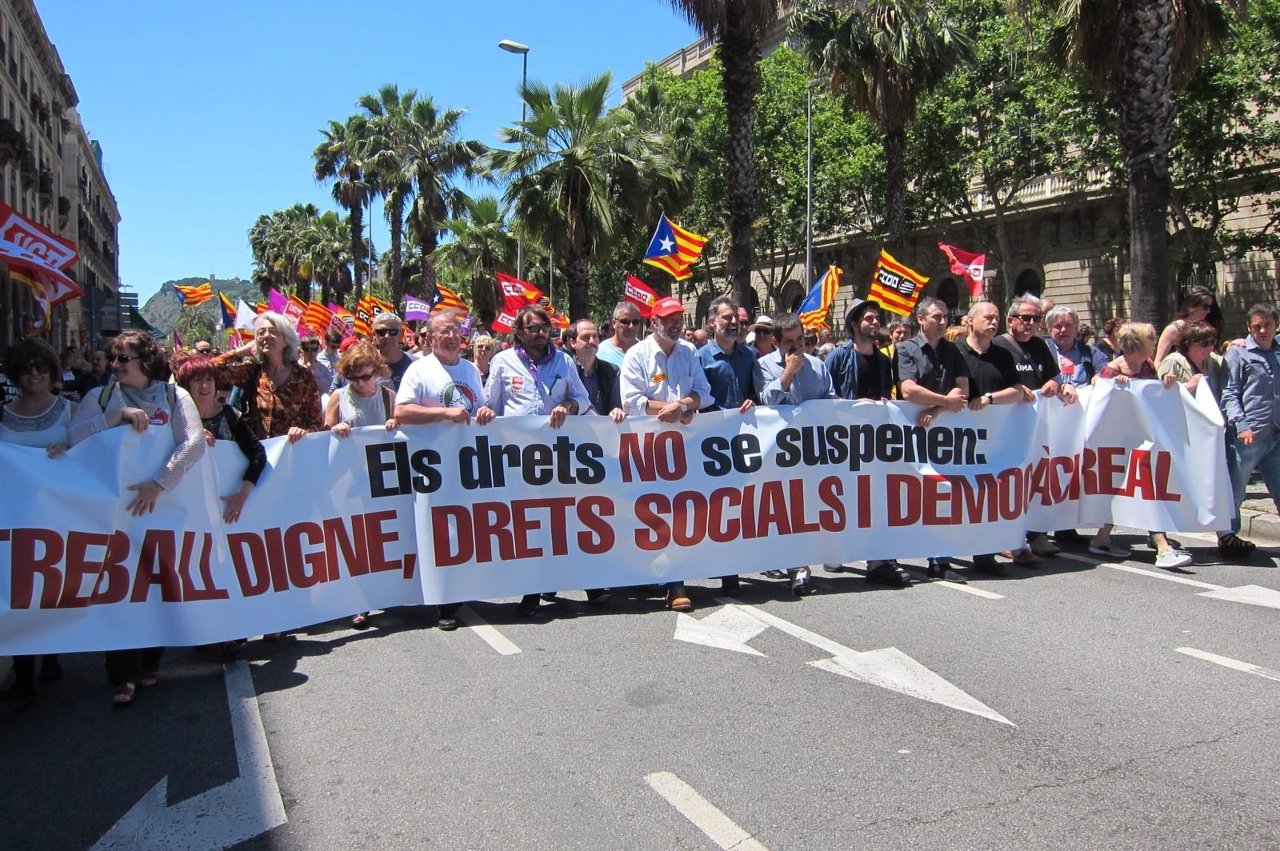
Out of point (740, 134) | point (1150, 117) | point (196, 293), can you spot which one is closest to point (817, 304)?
point (740, 134)

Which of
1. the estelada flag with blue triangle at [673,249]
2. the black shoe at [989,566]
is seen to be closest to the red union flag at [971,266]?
the estelada flag with blue triangle at [673,249]

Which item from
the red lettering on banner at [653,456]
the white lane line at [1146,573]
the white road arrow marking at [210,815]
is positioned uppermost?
the red lettering on banner at [653,456]

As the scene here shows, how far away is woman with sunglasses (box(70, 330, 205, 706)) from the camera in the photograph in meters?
4.82

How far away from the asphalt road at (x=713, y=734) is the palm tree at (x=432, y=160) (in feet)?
117

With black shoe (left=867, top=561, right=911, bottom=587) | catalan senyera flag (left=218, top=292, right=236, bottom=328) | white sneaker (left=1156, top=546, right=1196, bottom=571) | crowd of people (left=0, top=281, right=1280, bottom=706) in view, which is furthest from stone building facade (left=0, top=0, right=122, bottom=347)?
white sneaker (left=1156, top=546, right=1196, bottom=571)

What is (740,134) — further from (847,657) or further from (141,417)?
(141,417)

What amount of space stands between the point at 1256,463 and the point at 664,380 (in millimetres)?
4411

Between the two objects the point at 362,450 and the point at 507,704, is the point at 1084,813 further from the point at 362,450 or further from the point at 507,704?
the point at 362,450

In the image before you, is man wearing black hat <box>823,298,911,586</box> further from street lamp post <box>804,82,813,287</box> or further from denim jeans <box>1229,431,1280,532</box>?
street lamp post <box>804,82,813,287</box>

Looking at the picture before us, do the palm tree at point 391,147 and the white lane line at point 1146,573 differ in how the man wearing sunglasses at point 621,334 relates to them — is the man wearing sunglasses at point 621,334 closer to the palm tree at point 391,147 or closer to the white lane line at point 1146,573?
the white lane line at point 1146,573

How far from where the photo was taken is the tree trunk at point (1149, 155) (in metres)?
12.0

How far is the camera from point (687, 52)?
57500mm

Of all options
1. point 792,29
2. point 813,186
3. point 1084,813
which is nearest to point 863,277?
point 813,186

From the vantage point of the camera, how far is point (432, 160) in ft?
131
